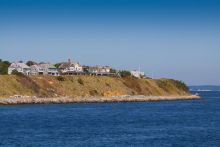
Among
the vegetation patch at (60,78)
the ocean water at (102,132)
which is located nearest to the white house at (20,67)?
the vegetation patch at (60,78)

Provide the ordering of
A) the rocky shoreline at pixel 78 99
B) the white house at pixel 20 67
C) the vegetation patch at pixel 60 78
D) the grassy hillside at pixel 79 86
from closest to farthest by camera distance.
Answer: the rocky shoreline at pixel 78 99 → the grassy hillside at pixel 79 86 → the vegetation patch at pixel 60 78 → the white house at pixel 20 67

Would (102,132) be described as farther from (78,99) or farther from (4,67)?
(4,67)

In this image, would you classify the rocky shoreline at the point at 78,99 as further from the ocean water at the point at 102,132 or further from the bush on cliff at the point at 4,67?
the ocean water at the point at 102,132

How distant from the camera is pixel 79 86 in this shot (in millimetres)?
163250

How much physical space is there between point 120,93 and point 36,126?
3975 inches

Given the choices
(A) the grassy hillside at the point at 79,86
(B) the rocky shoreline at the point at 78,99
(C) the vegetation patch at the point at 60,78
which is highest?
(C) the vegetation patch at the point at 60,78

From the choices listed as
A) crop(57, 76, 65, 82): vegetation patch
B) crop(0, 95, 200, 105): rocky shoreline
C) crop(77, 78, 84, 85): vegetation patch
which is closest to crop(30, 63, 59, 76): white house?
crop(77, 78, 84, 85): vegetation patch

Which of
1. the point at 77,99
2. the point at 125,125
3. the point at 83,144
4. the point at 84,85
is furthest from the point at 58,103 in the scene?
the point at 83,144

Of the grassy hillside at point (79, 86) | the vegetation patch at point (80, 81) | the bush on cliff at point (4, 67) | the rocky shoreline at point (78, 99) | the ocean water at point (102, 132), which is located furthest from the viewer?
the bush on cliff at point (4, 67)

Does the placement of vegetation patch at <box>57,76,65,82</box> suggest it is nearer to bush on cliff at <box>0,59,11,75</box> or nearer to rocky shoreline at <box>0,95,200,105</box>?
rocky shoreline at <box>0,95,200,105</box>

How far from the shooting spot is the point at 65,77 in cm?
16775

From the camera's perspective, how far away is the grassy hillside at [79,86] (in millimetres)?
143625

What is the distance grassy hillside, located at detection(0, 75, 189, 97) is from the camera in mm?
143625

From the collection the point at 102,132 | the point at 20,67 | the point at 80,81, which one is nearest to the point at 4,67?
the point at 20,67
